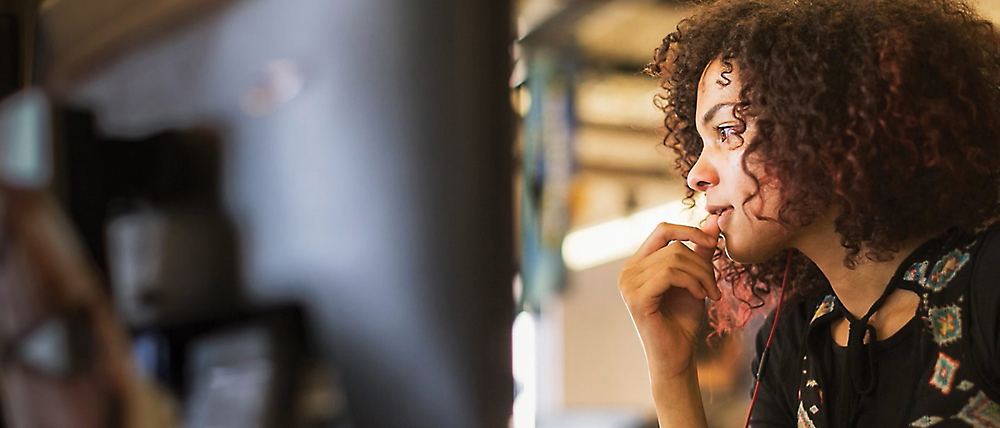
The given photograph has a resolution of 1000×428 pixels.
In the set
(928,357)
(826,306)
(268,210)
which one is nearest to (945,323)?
(928,357)

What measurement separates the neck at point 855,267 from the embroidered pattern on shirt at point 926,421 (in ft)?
0.35

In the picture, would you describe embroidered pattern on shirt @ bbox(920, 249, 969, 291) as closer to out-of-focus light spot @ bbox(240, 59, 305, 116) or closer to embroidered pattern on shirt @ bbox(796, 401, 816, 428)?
embroidered pattern on shirt @ bbox(796, 401, 816, 428)

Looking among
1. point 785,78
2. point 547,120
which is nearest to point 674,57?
point 785,78

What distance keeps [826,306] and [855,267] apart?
0.07 meters

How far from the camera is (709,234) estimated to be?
2.53 ft

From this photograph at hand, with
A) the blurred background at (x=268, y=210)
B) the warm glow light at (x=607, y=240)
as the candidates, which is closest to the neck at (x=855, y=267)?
the blurred background at (x=268, y=210)

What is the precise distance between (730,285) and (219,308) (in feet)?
1.69

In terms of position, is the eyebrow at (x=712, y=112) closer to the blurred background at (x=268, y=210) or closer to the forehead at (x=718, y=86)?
the forehead at (x=718, y=86)

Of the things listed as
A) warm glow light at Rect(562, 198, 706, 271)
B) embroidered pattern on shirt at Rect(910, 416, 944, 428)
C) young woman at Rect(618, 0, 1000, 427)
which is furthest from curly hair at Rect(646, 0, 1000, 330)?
warm glow light at Rect(562, 198, 706, 271)

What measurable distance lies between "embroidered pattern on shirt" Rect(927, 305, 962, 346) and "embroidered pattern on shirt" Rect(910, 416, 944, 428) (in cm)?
5

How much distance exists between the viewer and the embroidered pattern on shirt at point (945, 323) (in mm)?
664

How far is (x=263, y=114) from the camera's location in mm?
546

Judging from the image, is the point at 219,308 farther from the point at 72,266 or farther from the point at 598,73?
the point at 598,73

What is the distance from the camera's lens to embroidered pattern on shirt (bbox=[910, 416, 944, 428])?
65cm
